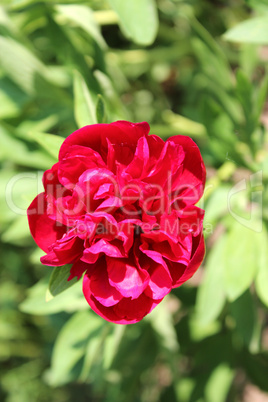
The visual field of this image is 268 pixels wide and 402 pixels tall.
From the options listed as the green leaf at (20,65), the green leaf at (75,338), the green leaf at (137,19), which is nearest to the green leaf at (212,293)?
the green leaf at (75,338)

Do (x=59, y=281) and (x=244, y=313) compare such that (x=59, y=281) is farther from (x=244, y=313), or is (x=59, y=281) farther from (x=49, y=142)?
(x=244, y=313)

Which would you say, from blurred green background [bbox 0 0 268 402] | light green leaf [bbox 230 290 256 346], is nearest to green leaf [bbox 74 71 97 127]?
blurred green background [bbox 0 0 268 402]

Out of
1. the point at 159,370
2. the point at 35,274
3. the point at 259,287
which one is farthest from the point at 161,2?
the point at 159,370

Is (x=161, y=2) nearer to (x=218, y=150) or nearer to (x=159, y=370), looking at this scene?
(x=218, y=150)

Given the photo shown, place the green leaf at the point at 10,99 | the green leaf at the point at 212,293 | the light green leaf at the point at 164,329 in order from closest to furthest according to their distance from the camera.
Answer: the green leaf at the point at 212,293 < the green leaf at the point at 10,99 < the light green leaf at the point at 164,329

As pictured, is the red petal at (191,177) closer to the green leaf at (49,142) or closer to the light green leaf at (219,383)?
the green leaf at (49,142)

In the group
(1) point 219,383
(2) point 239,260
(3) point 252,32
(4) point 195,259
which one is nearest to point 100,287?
(4) point 195,259
